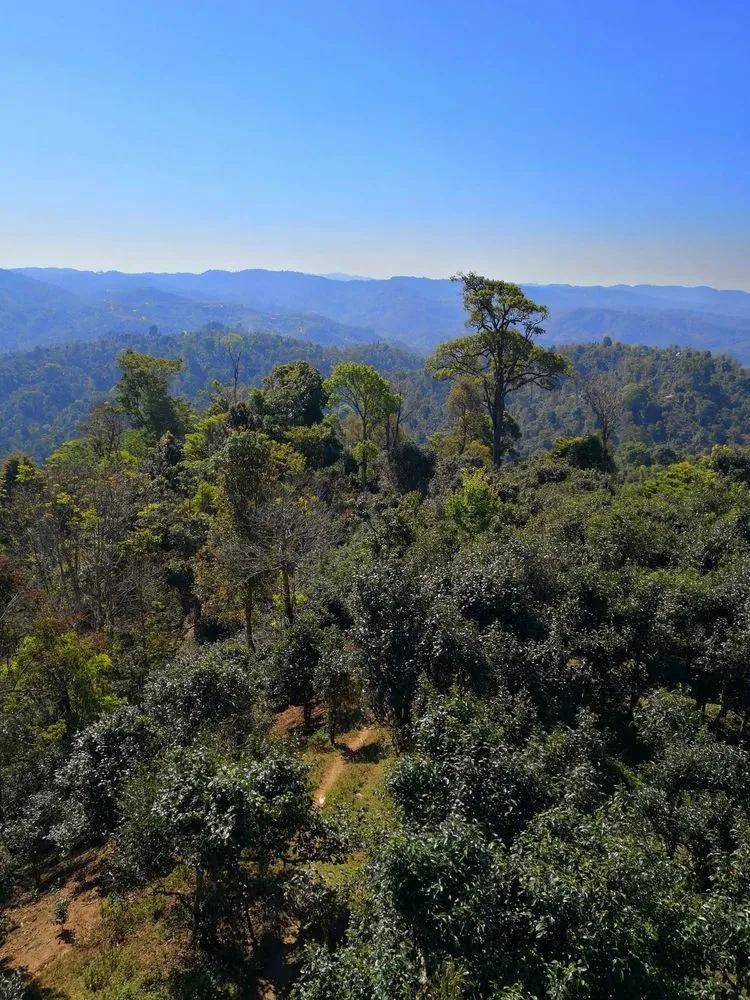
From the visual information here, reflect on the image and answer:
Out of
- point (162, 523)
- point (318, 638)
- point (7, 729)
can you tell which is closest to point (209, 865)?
point (318, 638)

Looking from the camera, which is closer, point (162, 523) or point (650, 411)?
point (162, 523)

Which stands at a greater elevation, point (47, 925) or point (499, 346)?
point (499, 346)

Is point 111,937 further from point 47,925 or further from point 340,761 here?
point 340,761

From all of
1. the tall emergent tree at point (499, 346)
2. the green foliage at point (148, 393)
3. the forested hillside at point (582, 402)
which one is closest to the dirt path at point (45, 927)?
the tall emergent tree at point (499, 346)

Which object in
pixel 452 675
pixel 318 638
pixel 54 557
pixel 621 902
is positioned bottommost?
pixel 54 557

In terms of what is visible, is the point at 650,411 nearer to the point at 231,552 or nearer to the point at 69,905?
the point at 231,552

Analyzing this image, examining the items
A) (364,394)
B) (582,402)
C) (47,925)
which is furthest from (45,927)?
(582,402)
